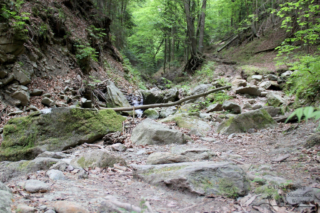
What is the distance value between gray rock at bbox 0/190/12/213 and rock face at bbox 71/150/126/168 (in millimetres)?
1406

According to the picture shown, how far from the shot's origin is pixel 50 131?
4.83 metres

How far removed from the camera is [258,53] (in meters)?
15.1

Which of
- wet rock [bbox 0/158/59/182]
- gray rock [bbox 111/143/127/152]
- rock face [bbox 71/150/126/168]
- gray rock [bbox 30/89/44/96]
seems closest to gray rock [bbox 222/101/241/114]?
gray rock [bbox 111/143/127/152]

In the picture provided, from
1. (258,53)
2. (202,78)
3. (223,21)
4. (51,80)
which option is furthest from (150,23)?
(51,80)

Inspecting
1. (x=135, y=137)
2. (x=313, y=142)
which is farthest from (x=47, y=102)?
(x=313, y=142)

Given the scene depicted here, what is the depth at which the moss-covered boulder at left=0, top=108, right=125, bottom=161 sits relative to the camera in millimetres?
4418

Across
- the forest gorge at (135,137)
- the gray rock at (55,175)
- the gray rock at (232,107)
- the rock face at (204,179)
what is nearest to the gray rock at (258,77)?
the forest gorge at (135,137)

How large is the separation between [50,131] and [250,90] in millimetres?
8471

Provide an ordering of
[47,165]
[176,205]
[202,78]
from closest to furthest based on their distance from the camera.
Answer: [176,205], [47,165], [202,78]

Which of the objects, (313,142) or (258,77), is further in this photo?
(258,77)

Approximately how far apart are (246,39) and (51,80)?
58.7 ft

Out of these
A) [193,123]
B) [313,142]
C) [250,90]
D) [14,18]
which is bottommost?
[193,123]

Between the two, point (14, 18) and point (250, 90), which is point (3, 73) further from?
point (250, 90)

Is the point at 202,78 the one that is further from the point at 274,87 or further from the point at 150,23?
the point at 150,23
